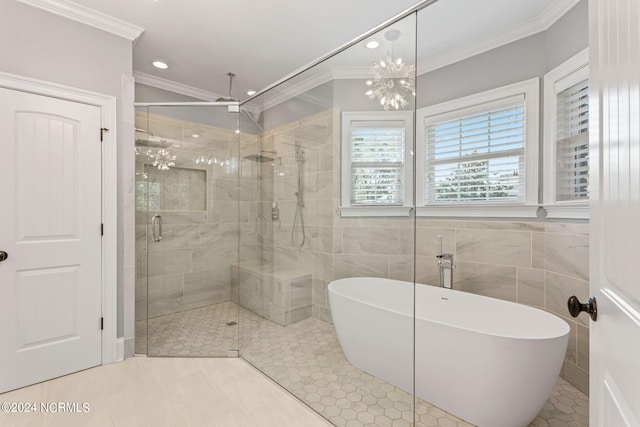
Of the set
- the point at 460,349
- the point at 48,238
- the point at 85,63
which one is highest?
the point at 85,63

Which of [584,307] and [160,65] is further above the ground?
[160,65]

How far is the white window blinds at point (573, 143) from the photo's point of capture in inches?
76.7

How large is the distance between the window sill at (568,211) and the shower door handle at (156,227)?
130 inches

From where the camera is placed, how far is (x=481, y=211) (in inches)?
99.0

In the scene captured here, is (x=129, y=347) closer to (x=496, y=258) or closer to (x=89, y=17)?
(x=89, y=17)

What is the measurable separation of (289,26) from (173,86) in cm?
186

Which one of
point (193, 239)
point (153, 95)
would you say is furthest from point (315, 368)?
point (153, 95)

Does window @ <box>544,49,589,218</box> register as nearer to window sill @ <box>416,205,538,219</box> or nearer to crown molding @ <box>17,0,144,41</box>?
window sill @ <box>416,205,538,219</box>

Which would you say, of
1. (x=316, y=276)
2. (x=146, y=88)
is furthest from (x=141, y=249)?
(x=146, y=88)

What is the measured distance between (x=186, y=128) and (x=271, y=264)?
165 centimetres

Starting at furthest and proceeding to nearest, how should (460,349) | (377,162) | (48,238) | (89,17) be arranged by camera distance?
1. (89,17)
2. (48,238)
3. (377,162)
4. (460,349)

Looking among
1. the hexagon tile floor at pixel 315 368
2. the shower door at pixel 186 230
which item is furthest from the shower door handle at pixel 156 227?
the hexagon tile floor at pixel 315 368

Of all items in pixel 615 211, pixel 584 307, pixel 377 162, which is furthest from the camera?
pixel 377 162

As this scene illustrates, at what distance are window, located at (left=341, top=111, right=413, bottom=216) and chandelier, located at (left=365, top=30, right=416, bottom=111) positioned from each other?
84 mm
